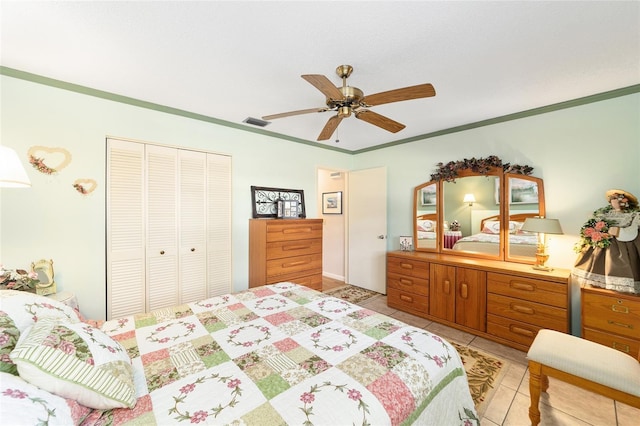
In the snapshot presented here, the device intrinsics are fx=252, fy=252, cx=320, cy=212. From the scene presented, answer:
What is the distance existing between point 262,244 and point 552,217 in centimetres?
321

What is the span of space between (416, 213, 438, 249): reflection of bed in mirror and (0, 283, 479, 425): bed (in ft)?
7.42

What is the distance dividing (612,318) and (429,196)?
2070 mm

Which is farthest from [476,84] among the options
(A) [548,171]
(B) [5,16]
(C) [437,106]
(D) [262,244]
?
(B) [5,16]

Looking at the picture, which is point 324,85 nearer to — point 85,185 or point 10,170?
point 10,170

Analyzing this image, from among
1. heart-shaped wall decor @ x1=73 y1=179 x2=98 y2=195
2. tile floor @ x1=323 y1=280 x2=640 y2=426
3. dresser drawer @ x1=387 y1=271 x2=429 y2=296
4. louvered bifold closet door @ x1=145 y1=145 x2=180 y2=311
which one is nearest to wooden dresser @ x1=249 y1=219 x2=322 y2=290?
louvered bifold closet door @ x1=145 y1=145 x2=180 y2=311

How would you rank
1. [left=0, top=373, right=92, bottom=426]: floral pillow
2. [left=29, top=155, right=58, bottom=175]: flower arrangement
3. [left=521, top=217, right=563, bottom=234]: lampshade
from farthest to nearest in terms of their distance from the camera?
[left=521, top=217, right=563, bottom=234]: lampshade
[left=29, top=155, right=58, bottom=175]: flower arrangement
[left=0, top=373, right=92, bottom=426]: floral pillow

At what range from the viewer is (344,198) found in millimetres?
4801

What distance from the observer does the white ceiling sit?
1.42 meters

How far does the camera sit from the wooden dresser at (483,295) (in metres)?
2.36

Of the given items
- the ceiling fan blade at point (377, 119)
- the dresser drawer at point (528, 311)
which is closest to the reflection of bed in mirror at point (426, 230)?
the dresser drawer at point (528, 311)

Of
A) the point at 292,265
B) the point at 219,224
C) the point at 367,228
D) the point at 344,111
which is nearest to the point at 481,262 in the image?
the point at 367,228

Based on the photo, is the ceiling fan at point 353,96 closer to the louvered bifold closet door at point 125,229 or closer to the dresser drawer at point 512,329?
the louvered bifold closet door at point 125,229

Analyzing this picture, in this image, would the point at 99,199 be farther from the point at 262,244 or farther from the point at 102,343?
the point at 102,343

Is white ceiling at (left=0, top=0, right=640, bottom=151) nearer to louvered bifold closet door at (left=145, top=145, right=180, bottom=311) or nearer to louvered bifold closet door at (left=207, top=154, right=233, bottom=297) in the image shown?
louvered bifold closet door at (left=145, top=145, right=180, bottom=311)
